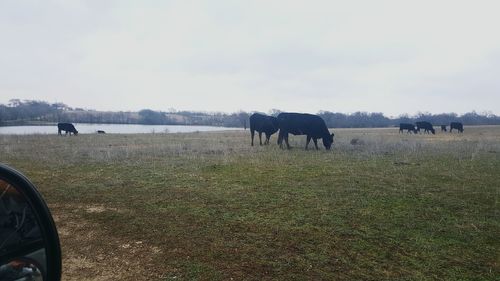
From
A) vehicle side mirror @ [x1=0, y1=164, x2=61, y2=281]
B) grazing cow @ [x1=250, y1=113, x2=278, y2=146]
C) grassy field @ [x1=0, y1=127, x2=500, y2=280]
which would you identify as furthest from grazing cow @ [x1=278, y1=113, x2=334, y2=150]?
vehicle side mirror @ [x1=0, y1=164, x2=61, y2=281]

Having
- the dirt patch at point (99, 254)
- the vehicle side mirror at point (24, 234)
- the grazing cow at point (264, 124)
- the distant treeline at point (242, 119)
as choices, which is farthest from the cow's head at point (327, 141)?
the distant treeline at point (242, 119)

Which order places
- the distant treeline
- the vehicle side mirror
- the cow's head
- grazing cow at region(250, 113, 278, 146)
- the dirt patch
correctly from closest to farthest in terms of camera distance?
the vehicle side mirror < the dirt patch < the cow's head < grazing cow at region(250, 113, 278, 146) < the distant treeline

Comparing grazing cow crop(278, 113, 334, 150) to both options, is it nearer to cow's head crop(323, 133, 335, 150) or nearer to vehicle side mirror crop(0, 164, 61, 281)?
cow's head crop(323, 133, 335, 150)

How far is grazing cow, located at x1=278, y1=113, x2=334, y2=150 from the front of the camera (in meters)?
21.9

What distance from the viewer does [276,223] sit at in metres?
6.48

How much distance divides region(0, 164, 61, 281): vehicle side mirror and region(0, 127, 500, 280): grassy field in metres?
2.27

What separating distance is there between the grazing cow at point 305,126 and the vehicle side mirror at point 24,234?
1983 cm

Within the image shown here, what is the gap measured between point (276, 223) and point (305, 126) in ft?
53.2

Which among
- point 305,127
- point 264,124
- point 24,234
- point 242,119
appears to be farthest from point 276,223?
point 242,119

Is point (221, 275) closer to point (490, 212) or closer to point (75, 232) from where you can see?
point (75, 232)

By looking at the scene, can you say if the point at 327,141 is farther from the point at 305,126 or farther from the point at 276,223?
the point at 276,223

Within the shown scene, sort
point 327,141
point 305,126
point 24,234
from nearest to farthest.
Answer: point 24,234 < point 327,141 < point 305,126

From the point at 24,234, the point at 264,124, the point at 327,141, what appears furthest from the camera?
the point at 264,124

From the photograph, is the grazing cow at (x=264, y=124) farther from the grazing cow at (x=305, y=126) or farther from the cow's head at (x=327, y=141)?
the cow's head at (x=327, y=141)
